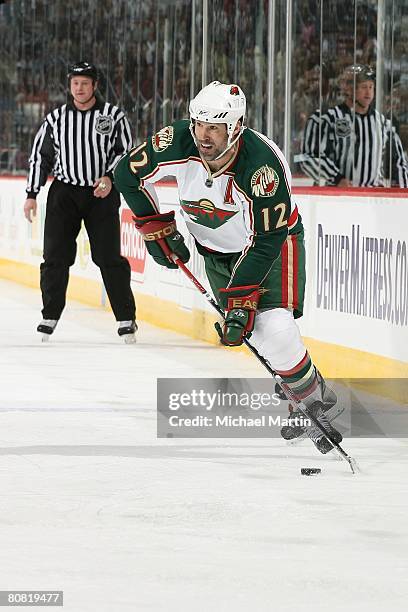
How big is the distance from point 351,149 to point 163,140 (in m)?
2.89

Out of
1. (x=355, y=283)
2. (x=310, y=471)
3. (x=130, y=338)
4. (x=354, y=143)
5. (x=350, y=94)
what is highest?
(x=350, y=94)

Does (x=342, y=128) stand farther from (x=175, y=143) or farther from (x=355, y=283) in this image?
(x=175, y=143)

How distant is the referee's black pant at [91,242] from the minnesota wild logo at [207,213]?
394 cm

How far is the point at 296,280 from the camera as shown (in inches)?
237

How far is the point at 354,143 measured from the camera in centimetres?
867

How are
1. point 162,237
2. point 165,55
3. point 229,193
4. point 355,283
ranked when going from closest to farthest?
point 229,193, point 162,237, point 355,283, point 165,55

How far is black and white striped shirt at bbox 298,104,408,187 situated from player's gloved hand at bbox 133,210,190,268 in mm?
1993

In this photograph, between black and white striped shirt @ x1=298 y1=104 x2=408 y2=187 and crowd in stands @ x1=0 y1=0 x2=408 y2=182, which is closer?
black and white striped shirt @ x1=298 y1=104 x2=408 y2=187

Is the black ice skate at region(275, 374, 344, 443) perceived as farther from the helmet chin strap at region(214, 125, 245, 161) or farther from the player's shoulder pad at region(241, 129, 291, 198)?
the helmet chin strap at region(214, 125, 245, 161)

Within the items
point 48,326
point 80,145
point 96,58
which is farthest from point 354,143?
point 96,58

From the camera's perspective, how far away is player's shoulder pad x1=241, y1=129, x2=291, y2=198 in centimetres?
562

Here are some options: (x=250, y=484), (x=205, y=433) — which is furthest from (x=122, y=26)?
(x=250, y=484)

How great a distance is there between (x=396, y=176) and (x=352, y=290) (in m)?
0.59

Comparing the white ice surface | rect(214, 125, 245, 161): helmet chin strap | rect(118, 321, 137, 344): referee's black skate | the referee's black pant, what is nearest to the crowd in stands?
the referee's black pant
